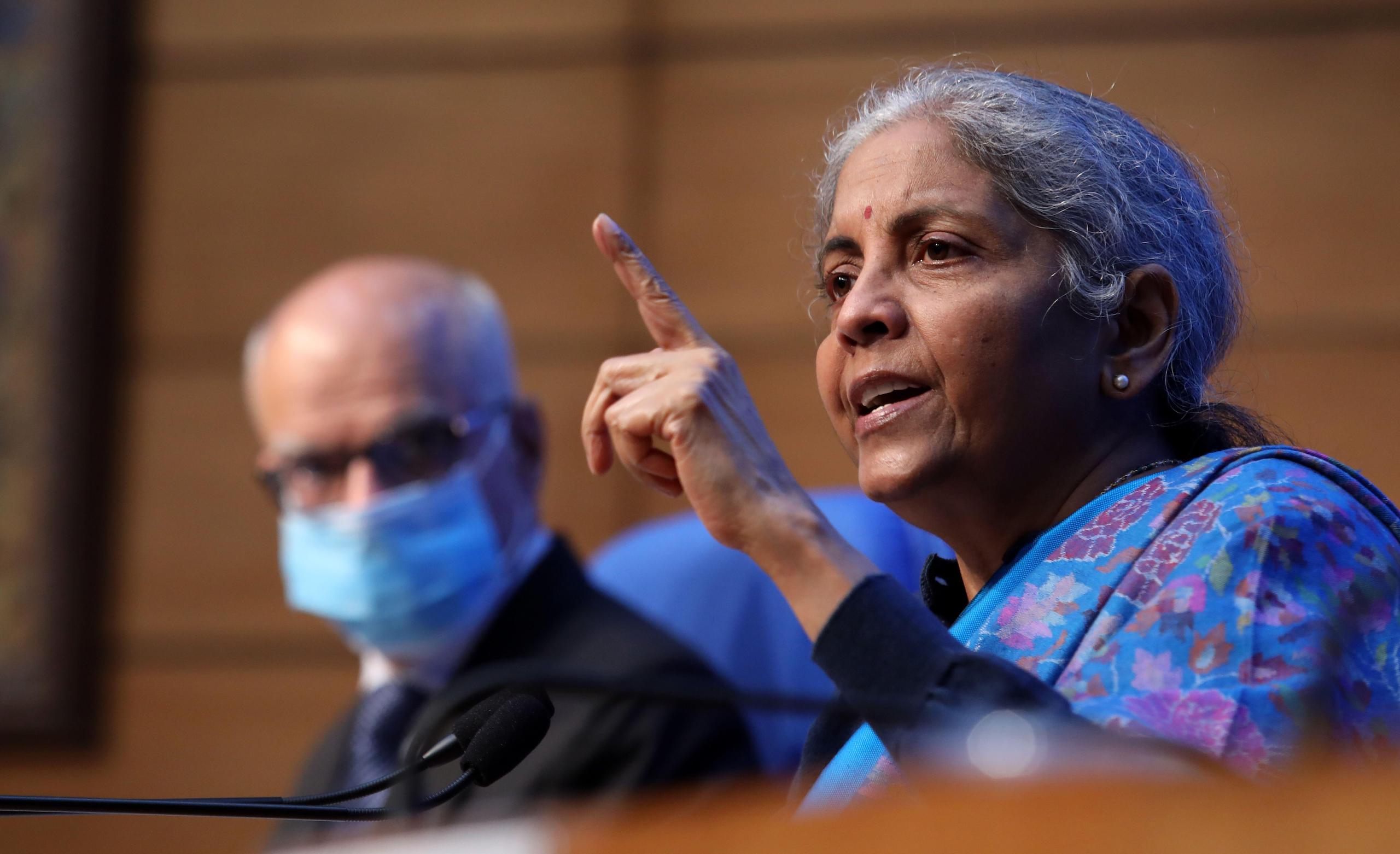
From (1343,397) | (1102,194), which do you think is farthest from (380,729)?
(1343,397)

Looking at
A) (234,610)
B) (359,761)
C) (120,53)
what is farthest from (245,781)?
(120,53)

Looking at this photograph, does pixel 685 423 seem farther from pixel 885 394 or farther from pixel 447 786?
pixel 447 786

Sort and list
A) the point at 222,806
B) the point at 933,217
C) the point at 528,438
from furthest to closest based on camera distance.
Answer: the point at 528,438 → the point at 933,217 → the point at 222,806

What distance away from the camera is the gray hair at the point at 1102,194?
1.50 m

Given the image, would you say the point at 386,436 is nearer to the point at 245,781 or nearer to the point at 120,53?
the point at 245,781

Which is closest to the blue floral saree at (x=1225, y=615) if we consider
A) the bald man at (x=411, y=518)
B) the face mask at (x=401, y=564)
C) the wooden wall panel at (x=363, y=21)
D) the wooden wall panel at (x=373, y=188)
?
the bald man at (x=411, y=518)

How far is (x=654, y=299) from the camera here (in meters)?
1.53

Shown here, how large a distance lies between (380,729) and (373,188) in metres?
1.87

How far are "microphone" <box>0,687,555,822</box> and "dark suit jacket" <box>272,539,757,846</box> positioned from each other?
1.22 metres

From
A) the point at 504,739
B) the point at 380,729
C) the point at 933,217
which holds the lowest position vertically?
the point at 380,729

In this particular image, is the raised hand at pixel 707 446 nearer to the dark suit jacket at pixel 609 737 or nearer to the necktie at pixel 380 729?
the dark suit jacket at pixel 609 737

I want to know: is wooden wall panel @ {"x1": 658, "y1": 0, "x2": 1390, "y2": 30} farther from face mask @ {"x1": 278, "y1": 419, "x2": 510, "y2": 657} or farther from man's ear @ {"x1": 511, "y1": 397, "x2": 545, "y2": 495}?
face mask @ {"x1": 278, "y1": 419, "x2": 510, "y2": 657}

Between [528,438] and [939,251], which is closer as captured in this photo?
[939,251]

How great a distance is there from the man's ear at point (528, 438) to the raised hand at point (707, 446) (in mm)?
1621
